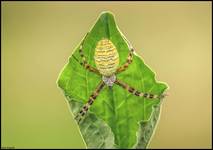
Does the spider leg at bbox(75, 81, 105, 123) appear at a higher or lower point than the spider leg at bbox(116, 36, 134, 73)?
lower

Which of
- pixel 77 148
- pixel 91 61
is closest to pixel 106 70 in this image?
pixel 91 61

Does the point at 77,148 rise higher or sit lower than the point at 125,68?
lower

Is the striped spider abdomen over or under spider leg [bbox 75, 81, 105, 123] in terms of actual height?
over

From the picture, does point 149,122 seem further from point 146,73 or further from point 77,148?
point 77,148

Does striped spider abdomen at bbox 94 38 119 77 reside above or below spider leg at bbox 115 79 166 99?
above

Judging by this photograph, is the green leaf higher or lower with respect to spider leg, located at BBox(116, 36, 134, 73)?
lower

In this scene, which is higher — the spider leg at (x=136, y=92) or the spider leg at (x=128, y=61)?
the spider leg at (x=128, y=61)
